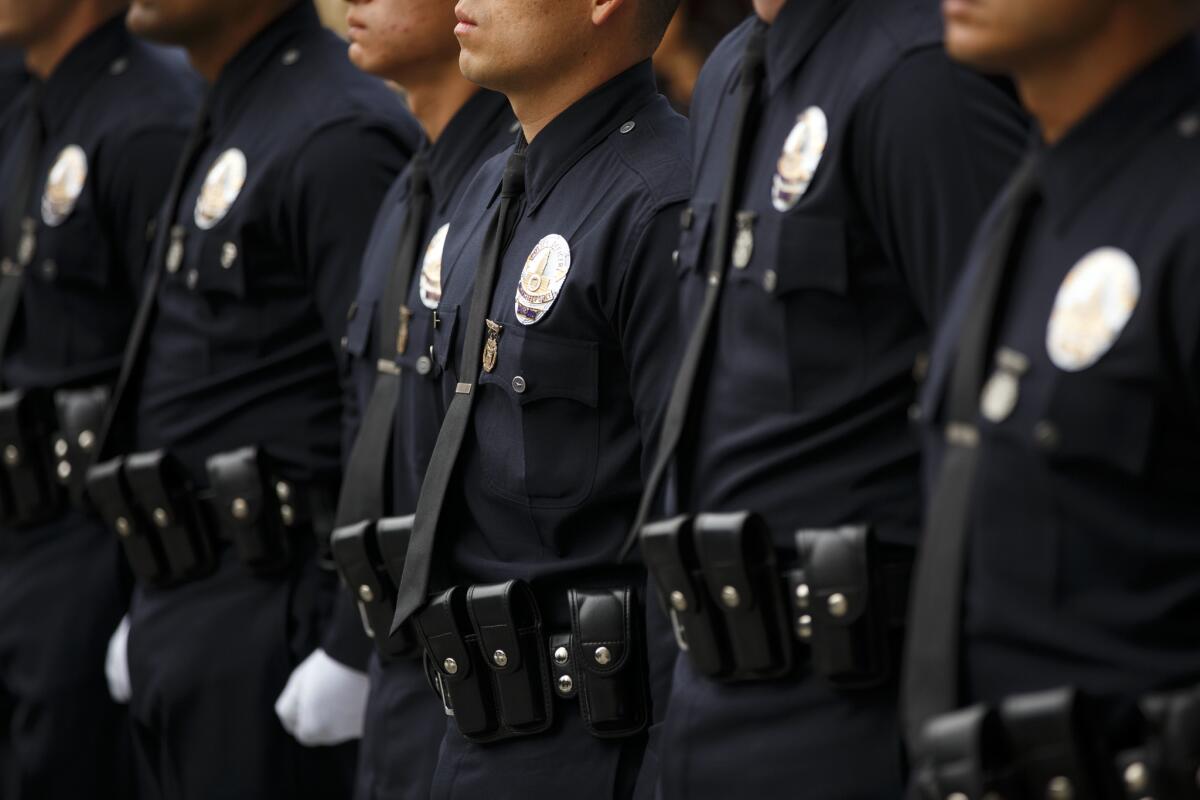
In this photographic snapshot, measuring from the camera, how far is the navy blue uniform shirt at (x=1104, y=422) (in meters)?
1.87

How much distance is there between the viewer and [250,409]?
393 centimetres

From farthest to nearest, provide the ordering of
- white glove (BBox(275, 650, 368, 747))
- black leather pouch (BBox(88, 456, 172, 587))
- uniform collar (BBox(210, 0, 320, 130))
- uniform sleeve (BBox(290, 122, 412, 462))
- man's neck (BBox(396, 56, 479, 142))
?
uniform collar (BBox(210, 0, 320, 130)), black leather pouch (BBox(88, 456, 172, 587)), uniform sleeve (BBox(290, 122, 412, 462)), white glove (BBox(275, 650, 368, 747)), man's neck (BBox(396, 56, 479, 142))

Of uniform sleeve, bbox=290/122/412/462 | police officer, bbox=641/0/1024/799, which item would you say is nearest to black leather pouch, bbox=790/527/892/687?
police officer, bbox=641/0/1024/799

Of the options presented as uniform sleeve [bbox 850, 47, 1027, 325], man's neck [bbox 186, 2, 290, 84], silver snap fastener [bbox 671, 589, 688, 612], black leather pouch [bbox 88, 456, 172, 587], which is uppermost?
uniform sleeve [bbox 850, 47, 1027, 325]

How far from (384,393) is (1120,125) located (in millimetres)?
1763

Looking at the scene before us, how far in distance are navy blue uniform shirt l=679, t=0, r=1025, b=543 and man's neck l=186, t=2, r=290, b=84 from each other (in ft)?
6.22

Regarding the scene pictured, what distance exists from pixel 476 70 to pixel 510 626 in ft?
2.71

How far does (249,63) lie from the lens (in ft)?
13.6

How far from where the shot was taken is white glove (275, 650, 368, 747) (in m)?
3.67

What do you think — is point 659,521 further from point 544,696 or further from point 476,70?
point 476,70

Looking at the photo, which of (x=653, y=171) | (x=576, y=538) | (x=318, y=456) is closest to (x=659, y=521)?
(x=576, y=538)

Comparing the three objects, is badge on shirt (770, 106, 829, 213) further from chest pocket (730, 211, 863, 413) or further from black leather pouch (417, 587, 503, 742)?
black leather pouch (417, 587, 503, 742)

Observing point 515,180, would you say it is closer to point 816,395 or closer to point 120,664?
point 816,395

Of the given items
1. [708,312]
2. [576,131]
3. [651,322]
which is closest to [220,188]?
[576,131]
